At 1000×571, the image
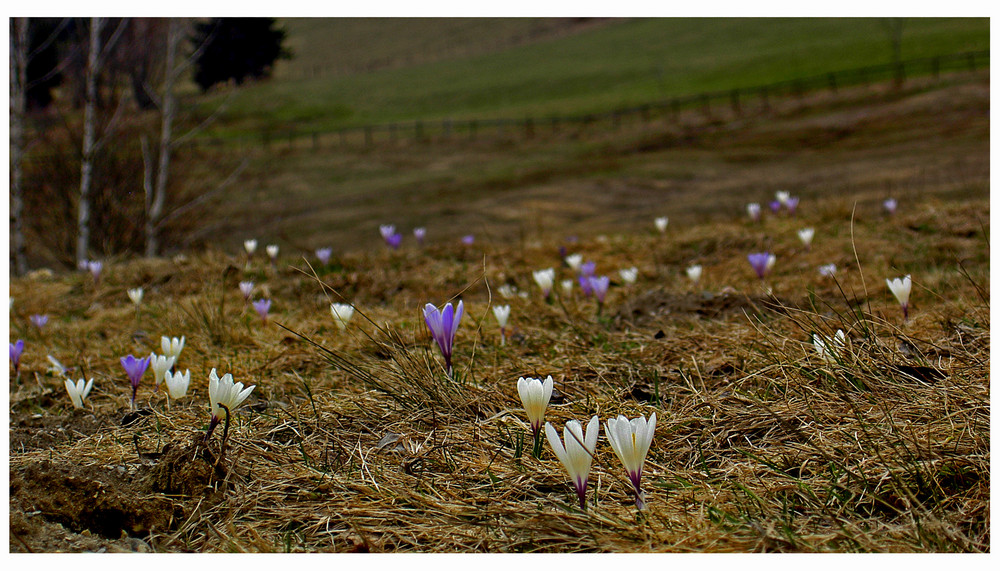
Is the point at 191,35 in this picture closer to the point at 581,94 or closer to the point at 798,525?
the point at 798,525

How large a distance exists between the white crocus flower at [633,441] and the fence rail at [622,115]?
1044 inches

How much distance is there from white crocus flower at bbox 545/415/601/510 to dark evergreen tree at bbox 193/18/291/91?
3789 millimetres

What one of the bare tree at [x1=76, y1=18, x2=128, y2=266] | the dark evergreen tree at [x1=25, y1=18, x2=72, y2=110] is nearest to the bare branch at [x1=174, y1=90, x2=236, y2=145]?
the bare tree at [x1=76, y1=18, x2=128, y2=266]

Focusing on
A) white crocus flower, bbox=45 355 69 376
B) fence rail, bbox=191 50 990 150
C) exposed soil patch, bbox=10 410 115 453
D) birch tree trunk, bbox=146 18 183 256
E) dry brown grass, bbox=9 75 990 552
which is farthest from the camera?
fence rail, bbox=191 50 990 150

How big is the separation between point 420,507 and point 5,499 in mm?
989

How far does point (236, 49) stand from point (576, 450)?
6.28m

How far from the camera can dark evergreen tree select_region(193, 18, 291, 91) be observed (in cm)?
543

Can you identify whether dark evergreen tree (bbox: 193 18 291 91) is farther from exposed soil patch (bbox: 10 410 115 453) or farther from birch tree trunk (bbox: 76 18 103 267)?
exposed soil patch (bbox: 10 410 115 453)

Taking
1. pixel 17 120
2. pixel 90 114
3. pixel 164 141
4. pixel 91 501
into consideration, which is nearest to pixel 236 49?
pixel 17 120

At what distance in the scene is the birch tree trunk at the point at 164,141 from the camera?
28.5 ft

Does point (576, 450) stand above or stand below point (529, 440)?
above

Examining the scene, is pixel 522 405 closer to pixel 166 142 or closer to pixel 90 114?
pixel 90 114

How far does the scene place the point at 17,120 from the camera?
723cm

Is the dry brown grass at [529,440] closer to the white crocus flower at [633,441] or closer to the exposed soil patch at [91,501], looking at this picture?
the exposed soil patch at [91,501]
